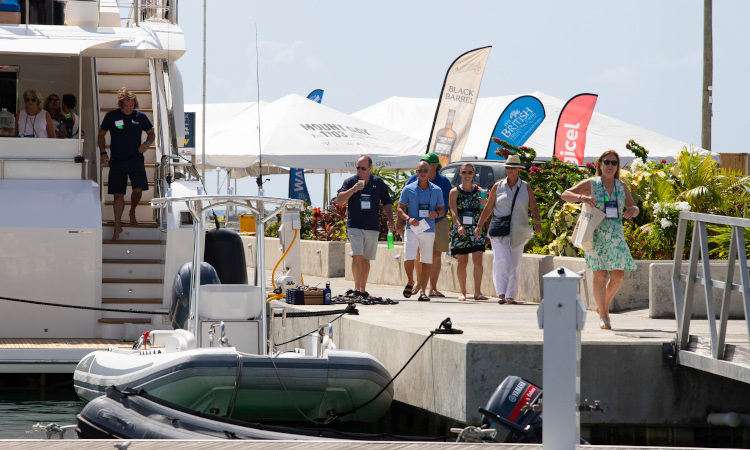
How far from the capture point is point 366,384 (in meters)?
8.12

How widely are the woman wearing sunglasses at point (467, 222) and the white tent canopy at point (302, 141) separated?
11307 millimetres

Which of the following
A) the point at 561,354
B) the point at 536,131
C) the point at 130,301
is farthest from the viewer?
the point at 536,131

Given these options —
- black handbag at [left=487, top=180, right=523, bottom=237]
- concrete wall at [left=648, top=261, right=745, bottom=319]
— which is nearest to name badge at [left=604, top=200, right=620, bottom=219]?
concrete wall at [left=648, top=261, right=745, bottom=319]

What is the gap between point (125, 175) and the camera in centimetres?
1334

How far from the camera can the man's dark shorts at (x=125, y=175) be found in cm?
1321

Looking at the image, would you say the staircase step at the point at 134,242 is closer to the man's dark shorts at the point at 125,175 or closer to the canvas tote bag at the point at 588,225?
the man's dark shorts at the point at 125,175

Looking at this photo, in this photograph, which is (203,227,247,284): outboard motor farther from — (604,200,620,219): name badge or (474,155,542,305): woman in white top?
(604,200,620,219): name badge

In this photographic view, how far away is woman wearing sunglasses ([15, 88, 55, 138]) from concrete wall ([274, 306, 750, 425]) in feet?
18.7

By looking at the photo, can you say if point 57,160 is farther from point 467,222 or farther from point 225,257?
point 467,222

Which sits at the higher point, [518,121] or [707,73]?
[707,73]

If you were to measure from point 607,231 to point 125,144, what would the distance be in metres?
6.39

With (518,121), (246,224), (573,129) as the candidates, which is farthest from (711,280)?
(518,121)

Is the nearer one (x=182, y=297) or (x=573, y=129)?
(x=182, y=297)

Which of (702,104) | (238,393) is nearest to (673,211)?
(238,393)
